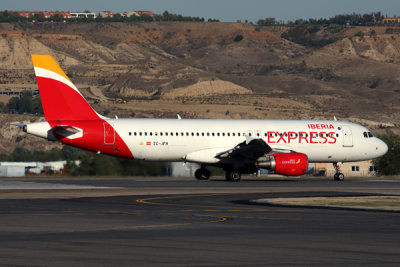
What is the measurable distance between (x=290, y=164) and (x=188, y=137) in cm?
613

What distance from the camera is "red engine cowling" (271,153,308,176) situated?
48.3m

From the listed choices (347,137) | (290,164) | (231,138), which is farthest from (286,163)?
(347,137)

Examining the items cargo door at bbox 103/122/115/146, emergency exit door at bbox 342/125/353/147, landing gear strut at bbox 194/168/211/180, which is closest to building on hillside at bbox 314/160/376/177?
emergency exit door at bbox 342/125/353/147

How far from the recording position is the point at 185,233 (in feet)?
65.8

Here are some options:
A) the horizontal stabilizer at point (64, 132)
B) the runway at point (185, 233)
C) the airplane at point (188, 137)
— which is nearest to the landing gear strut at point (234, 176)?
the airplane at point (188, 137)

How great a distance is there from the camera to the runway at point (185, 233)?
15.7 meters

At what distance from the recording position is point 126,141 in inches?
1896

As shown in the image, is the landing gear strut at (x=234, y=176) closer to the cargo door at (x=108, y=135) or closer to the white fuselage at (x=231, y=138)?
the white fuselage at (x=231, y=138)

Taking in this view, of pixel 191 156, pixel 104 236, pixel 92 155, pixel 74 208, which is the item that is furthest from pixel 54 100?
pixel 104 236

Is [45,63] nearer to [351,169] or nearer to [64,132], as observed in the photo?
[64,132]

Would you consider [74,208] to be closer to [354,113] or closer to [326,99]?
[354,113]

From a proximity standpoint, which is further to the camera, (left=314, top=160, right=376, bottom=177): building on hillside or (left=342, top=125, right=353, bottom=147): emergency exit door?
(left=314, top=160, right=376, bottom=177): building on hillside

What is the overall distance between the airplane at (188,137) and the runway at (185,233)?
14.6 m

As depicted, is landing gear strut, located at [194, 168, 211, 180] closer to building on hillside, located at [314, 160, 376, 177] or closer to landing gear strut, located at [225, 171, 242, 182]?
landing gear strut, located at [225, 171, 242, 182]
